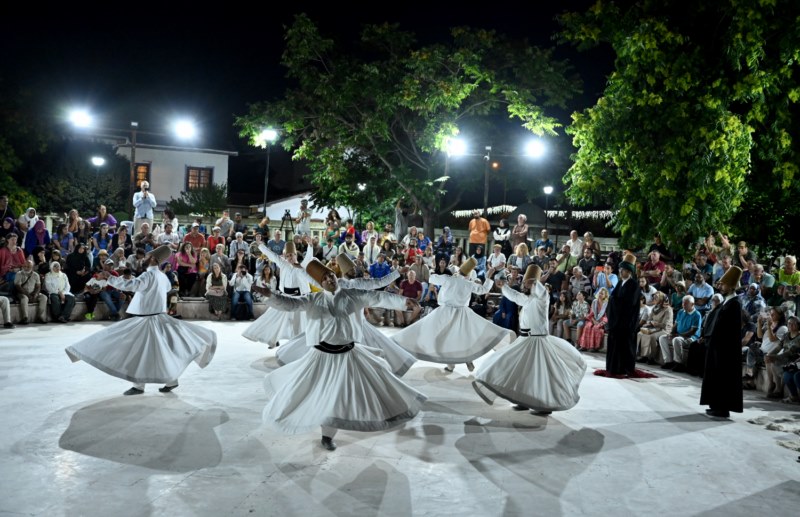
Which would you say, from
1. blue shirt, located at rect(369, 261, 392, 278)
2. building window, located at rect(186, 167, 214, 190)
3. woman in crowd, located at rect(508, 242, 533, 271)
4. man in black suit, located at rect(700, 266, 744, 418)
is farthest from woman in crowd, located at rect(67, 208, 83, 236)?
building window, located at rect(186, 167, 214, 190)

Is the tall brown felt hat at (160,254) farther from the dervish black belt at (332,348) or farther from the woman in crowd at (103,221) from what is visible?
the woman in crowd at (103,221)

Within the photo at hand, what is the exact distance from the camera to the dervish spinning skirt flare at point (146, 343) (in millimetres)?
8906

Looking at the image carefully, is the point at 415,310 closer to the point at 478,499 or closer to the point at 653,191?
the point at 653,191

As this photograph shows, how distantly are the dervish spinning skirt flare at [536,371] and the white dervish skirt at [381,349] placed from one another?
0.95m

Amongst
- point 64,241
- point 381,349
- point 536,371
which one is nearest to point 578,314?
point 536,371

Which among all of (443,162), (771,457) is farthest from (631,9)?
(771,457)

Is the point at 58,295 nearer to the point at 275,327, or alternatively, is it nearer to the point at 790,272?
the point at 275,327

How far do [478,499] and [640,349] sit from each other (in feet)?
29.2

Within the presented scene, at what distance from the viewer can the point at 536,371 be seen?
29.6 ft

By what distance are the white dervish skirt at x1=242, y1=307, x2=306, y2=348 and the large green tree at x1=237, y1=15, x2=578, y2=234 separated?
11.1 m

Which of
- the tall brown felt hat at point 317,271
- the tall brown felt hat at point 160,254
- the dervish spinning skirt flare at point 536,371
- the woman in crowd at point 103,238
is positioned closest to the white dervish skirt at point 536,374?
the dervish spinning skirt flare at point 536,371

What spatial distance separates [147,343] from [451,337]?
14.7 ft

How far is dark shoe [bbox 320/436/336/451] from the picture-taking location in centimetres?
726

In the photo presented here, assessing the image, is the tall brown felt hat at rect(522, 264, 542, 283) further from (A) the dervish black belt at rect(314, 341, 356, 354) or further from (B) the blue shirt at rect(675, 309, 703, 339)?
(B) the blue shirt at rect(675, 309, 703, 339)
